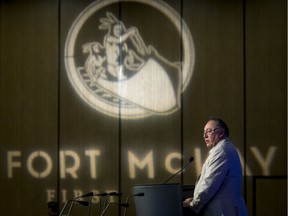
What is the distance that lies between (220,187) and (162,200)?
0.50 meters

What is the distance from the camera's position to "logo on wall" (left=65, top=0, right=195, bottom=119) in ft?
26.8

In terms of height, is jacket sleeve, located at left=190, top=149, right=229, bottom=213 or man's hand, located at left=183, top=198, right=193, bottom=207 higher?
jacket sleeve, located at left=190, top=149, right=229, bottom=213

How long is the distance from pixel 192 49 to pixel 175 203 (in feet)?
12.3

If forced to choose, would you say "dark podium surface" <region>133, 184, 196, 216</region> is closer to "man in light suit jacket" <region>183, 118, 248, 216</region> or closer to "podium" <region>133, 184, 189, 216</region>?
"podium" <region>133, 184, 189, 216</region>

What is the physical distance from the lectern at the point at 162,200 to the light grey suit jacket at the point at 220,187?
0.17 meters

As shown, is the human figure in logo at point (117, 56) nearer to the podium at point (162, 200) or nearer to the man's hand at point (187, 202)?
the man's hand at point (187, 202)

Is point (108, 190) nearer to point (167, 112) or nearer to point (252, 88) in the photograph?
point (167, 112)

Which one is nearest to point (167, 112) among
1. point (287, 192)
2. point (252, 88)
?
point (252, 88)

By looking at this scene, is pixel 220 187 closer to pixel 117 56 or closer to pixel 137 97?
pixel 137 97

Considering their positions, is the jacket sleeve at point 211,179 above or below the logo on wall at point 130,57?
below

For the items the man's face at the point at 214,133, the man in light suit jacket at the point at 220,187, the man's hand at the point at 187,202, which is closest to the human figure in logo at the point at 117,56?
the man's face at the point at 214,133

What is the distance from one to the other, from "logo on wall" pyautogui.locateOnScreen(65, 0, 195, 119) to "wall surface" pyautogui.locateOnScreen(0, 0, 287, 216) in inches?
0.5

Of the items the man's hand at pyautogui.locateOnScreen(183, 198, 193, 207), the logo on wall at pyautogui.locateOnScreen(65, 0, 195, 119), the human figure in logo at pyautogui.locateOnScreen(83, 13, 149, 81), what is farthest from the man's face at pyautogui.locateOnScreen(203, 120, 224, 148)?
the human figure in logo at pyautogui.locateOnScreen(83, 13, 149, 81)

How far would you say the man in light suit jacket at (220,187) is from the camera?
4.83m
